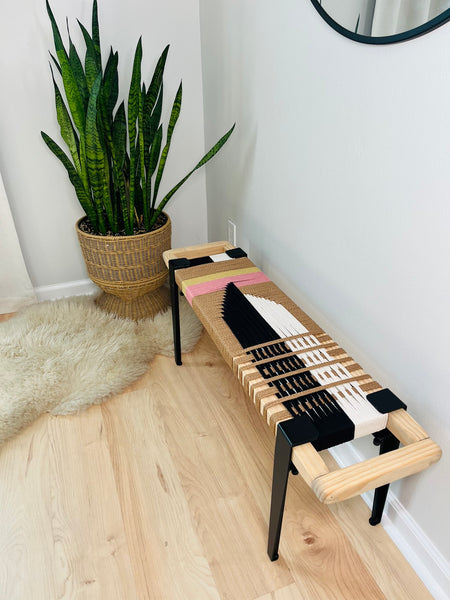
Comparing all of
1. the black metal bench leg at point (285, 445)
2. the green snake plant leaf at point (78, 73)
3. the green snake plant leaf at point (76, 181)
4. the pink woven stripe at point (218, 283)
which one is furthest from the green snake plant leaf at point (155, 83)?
the black metal bench leg at point (285, 445)

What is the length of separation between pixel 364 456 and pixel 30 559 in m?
0.98

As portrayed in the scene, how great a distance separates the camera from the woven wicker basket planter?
76.2 inches

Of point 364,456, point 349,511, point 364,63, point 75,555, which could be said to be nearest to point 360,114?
point 364,63

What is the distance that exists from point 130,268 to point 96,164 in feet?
1.50

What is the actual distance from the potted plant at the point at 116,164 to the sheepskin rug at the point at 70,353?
14cm

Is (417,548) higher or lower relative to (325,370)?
lower

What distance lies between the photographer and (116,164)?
183 cm

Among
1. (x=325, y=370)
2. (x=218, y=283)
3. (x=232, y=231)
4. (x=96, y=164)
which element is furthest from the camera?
(x=232, y=231)

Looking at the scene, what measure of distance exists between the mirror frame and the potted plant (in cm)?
59

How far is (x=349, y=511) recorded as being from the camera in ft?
4.35

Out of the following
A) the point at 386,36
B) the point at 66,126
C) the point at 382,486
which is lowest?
the point at 382,486

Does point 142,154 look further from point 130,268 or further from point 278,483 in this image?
point 278,483

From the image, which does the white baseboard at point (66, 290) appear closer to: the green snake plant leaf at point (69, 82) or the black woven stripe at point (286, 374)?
the green snake plant leaf at point (69, 82)

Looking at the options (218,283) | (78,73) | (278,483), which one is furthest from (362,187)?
(78,73)
